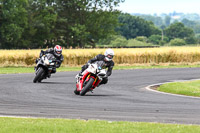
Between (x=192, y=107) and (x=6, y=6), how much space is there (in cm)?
6263

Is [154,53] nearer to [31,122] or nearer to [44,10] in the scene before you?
[31,122]

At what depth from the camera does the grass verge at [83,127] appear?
8961 mm

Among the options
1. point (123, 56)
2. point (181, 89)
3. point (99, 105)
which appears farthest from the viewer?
point (123, 56)

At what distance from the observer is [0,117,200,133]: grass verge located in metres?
8.96

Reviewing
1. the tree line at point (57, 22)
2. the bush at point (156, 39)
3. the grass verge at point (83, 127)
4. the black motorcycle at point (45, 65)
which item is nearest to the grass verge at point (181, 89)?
the black motorcycle at point (45, 65)

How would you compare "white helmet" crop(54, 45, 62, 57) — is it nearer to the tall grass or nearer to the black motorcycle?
the black motorcycle

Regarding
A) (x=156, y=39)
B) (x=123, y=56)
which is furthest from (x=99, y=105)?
(x=156, y=39)

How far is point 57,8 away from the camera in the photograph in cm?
8656

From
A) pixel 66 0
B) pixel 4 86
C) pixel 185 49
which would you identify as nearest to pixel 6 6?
pixel 66 0

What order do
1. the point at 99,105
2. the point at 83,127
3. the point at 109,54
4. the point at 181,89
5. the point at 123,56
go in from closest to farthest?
the point at 83,127, the point at 99,105, the point at 109,54, the point at 181,89, the point at 123,56

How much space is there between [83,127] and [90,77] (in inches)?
258

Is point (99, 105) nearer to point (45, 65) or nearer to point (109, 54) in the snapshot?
point (109, 54)

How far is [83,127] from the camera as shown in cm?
934

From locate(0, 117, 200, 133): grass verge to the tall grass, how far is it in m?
26.6
